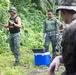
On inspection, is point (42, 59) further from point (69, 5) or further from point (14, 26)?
point (69, 5)

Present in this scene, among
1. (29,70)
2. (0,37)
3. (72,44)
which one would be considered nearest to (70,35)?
(72,44)

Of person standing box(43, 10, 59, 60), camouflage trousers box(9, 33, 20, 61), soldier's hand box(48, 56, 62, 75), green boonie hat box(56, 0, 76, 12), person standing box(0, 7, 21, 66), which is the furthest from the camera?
person standing box(43, 10, 59, 60)

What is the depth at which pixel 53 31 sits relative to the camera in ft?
29.4

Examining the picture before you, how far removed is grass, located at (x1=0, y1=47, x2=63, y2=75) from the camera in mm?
8115

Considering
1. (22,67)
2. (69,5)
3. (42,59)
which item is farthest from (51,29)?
(69,5)

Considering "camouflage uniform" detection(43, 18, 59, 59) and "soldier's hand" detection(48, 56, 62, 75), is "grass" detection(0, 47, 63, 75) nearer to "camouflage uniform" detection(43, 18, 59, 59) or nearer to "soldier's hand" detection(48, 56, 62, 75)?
"camouflage uniform" detection(43, 18, 59, 59)

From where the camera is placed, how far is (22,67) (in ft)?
28.7

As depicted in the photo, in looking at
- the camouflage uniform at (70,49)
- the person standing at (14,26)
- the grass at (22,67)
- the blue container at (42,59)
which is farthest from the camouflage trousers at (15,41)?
the camouflage uniform at (70,49)

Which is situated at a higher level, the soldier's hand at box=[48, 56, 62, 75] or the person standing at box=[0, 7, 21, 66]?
the soldier's hand at box=[48, 56, 62, 75]

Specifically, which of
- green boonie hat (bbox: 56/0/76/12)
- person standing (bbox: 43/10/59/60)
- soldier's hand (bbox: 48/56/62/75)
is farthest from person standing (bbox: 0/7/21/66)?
soldier's hand (bbox: 48/56/62/75)

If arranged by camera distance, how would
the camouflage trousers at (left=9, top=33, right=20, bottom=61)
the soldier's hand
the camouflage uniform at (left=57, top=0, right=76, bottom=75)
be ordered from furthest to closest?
the camouflage trousers at (left=9, top=33, right=20, bottom=61) → the soldier's hand → the camouflage uniform at (left=57, top=0, right=76, bottom=75)

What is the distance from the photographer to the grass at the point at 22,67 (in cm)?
811

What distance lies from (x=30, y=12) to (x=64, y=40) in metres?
A: 16.8

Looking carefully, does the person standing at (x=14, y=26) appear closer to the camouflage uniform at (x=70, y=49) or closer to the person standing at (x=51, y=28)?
the person standing at (x=51, y=28)
